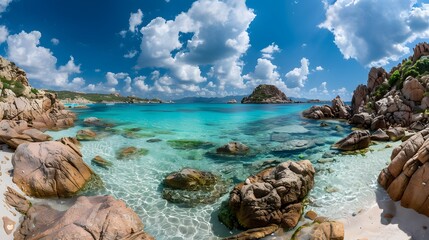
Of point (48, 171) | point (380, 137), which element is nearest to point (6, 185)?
point (48, 171)

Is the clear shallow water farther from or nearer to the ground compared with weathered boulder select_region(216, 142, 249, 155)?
nearer to the ground

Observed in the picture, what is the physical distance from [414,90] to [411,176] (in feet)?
141

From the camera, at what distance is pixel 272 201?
1262 centimetres

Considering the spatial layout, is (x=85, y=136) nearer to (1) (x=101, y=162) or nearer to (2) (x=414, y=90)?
(1) (x=101, y=162)

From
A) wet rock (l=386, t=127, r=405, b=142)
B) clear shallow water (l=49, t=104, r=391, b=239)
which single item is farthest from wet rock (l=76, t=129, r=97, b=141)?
wet rock (l=386, t=127, r=405, b=142)

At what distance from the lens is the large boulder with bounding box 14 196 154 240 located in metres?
10.1

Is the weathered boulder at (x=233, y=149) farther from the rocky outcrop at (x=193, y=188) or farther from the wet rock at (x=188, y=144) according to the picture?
the rocky outcrop at (x=193, y=188)

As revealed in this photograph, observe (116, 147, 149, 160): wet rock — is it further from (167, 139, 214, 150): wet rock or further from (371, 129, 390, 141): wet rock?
(371, 129, 390, 141): wet rock

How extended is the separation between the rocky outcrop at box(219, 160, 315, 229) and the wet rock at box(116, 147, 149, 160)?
14767 millimetres

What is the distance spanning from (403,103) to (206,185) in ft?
157

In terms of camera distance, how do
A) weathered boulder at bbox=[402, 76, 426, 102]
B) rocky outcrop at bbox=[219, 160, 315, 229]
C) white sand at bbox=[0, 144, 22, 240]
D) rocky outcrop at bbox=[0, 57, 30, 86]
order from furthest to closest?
rocky outcrop at bbox=[0, 57, 30, 86], weathered boulder at bbox=[402, 76, 426, 102], rocky outcrop at bbox=[219, 160, 315, 229], white sand at bbox=[0, 144, 22, 240]

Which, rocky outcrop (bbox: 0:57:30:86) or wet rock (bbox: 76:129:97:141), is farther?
rocky outcrop (bbox: 0:57:30:86)

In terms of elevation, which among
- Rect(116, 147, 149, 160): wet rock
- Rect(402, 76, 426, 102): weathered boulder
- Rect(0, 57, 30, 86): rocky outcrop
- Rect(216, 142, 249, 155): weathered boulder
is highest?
Rect(0, 57, 30, 86): rocky outcrop

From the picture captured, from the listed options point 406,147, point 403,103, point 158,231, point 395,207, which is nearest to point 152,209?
point 158,231
